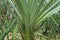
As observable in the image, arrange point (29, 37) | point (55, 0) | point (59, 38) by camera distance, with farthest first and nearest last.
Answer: point (59, 38)
point (55, 0)
point (29, 37)

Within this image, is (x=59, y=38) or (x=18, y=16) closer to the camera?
(x=18, y=16)

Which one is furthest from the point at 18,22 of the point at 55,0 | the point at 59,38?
the point at 59,38

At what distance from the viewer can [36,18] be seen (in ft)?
5.36

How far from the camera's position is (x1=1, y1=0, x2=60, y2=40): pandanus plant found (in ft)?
5.21

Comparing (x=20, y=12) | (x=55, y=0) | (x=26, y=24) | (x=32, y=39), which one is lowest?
(x=32, y=39)

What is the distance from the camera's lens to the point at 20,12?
1.65 m

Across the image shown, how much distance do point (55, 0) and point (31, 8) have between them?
355 millimetres

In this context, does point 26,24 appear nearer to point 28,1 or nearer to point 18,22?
point 18,22

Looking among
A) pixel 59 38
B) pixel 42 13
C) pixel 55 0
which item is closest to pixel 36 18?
pixel 42 13

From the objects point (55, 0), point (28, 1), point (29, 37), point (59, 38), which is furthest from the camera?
point (59, 38)

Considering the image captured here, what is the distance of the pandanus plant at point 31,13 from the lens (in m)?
1.59

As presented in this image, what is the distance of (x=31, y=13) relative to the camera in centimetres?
162

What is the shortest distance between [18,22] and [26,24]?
0.09m

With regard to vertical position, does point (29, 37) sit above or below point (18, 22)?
below
